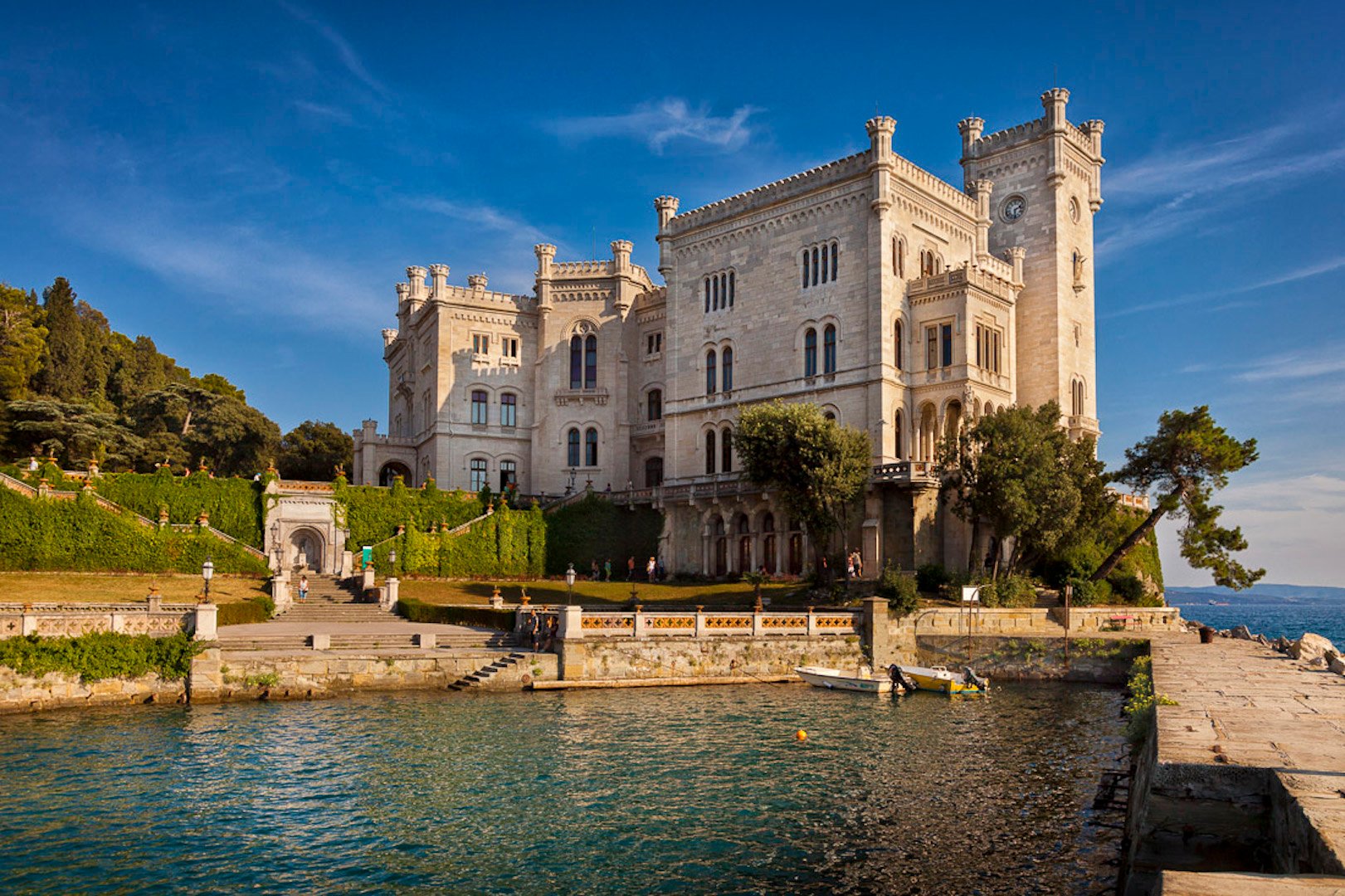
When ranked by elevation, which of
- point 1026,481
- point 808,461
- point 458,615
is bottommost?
point 458,615

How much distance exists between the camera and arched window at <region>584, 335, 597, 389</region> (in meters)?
66.3

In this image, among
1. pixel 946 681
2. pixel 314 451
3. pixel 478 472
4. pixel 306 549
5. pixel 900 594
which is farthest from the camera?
pixel 314 451

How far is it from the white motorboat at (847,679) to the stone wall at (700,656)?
1187 mm

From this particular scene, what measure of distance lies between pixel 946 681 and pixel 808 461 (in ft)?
41.9

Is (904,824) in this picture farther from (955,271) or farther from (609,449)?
(609,449)

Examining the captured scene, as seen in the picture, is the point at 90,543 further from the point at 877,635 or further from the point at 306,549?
the point at 877,635

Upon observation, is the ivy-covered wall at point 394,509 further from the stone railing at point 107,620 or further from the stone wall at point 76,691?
→ the stone wall at point 76,691

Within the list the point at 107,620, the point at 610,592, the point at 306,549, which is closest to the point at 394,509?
the point at 306,549

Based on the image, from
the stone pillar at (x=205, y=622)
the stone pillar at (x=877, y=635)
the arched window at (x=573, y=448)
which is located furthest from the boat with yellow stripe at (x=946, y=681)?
the arched window at (x=573, y=448)

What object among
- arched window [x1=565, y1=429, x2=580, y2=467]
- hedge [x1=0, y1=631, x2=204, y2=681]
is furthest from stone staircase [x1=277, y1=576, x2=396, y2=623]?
arched window [x1=565, y1=429, x2=580, y2=467]

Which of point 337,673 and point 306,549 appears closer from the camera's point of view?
point 337,673

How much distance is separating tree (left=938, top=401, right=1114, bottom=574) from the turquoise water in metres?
13.6

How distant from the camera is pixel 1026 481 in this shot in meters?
41.0

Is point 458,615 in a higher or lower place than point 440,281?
lower
